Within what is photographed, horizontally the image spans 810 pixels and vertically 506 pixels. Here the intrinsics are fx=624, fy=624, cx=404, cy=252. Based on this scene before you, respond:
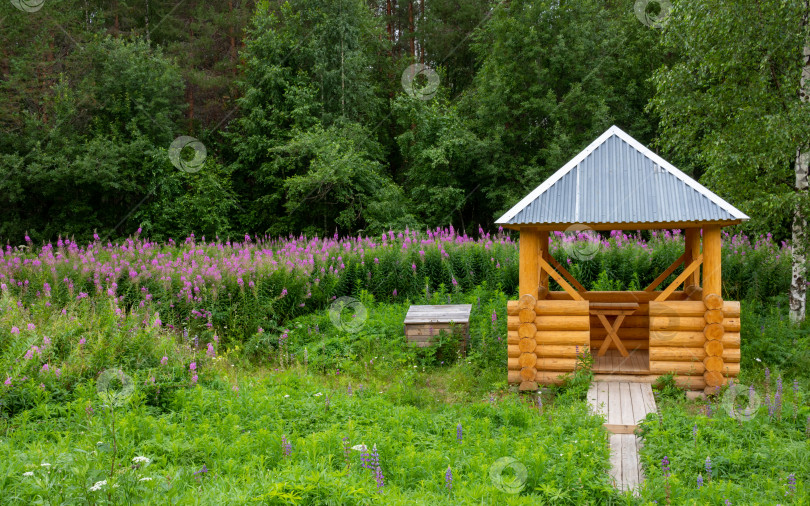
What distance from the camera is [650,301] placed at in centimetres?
712

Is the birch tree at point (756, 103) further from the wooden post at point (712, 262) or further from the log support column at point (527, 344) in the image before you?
the log support column at point (527, 344)

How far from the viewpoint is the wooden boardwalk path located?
465 centimetres

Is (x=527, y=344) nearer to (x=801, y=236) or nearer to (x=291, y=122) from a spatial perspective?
(x=801, y=236)

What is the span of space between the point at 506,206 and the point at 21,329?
55.0 feet

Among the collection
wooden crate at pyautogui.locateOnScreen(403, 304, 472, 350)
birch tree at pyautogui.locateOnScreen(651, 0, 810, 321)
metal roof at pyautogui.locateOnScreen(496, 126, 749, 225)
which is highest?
birch tree at pyautogui.locateOnScreen(651, 0, 810, 321)

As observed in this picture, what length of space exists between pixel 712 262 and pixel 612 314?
161 cm

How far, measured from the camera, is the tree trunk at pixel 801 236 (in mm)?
8789

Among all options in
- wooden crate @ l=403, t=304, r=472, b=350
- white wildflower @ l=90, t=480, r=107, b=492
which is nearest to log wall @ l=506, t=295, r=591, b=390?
wooden crate @ l=403, t=304, r=472, b=350

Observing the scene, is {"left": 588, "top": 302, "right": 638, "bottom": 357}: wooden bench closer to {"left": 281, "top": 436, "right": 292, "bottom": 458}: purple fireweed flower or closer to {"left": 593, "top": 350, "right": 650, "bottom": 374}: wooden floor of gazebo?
{"left": 593, "top": 350, "right": 650, "bottom": 374}: wooden floor of gazebo

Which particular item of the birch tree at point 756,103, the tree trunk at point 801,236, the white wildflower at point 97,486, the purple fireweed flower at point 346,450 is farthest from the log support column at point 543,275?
the white wildflower at point 97,486

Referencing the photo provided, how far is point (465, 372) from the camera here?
775 cm

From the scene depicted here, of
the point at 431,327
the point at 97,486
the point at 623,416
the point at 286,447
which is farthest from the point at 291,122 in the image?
the point at 97,486

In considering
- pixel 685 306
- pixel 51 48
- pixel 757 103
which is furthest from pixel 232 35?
pixel 685 306

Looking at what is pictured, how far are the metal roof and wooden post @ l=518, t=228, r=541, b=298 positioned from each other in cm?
31
